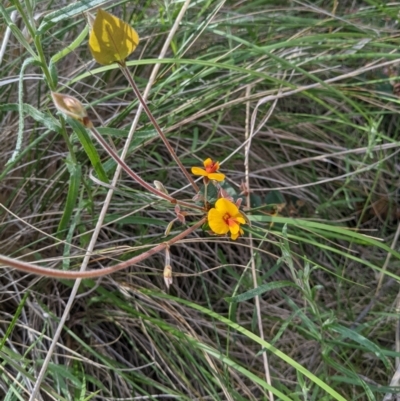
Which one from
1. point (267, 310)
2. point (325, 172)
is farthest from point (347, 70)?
point (267, 310)

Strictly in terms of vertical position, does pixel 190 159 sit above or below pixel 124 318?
above

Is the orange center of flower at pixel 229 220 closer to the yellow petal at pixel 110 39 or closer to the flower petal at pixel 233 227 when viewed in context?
the flower petal at pixel 233 227

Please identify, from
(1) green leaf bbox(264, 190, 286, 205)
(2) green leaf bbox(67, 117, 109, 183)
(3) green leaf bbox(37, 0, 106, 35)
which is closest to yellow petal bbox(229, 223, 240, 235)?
(2) green leaf bbox(67, 117, 109, 183)

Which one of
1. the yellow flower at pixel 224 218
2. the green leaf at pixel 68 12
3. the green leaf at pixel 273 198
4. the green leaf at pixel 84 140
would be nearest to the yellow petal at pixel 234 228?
the yellow flower at pixel 224 218

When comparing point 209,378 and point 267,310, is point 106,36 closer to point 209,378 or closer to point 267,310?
point 209,378

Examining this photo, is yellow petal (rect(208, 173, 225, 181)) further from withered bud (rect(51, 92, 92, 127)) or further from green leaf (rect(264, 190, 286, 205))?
green leaf (rect(264, 190, 286, 205))

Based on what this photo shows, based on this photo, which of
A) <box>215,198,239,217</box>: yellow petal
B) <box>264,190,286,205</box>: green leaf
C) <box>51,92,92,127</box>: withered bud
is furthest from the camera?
<box>264,190,286,205</box>: green leaf
